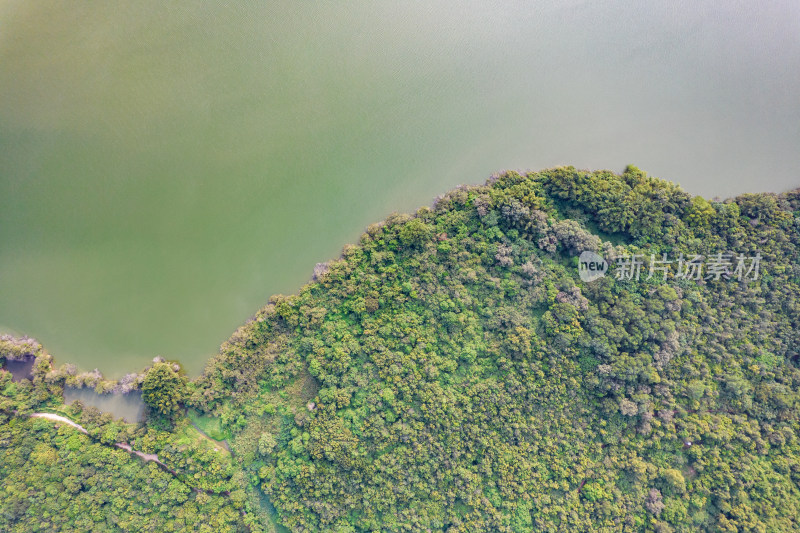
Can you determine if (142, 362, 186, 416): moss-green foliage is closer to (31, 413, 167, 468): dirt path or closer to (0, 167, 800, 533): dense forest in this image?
(0, 167, 800, 533): dense forest

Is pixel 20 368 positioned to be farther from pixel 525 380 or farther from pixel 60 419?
pixel 525 380

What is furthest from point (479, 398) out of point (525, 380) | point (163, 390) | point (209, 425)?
point (163, 390)

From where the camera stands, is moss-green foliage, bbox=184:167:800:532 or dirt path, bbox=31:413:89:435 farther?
dirt path, bbox=31:413:89:435

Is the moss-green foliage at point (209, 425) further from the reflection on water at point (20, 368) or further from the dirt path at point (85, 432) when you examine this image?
the reflection on water at point (20, 368)

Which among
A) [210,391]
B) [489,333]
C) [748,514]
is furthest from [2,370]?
[748,514]


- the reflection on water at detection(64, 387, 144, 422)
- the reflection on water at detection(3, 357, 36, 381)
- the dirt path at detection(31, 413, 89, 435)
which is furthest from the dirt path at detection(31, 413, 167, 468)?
the reflection on water at detection(3, 357, 36, 381)
